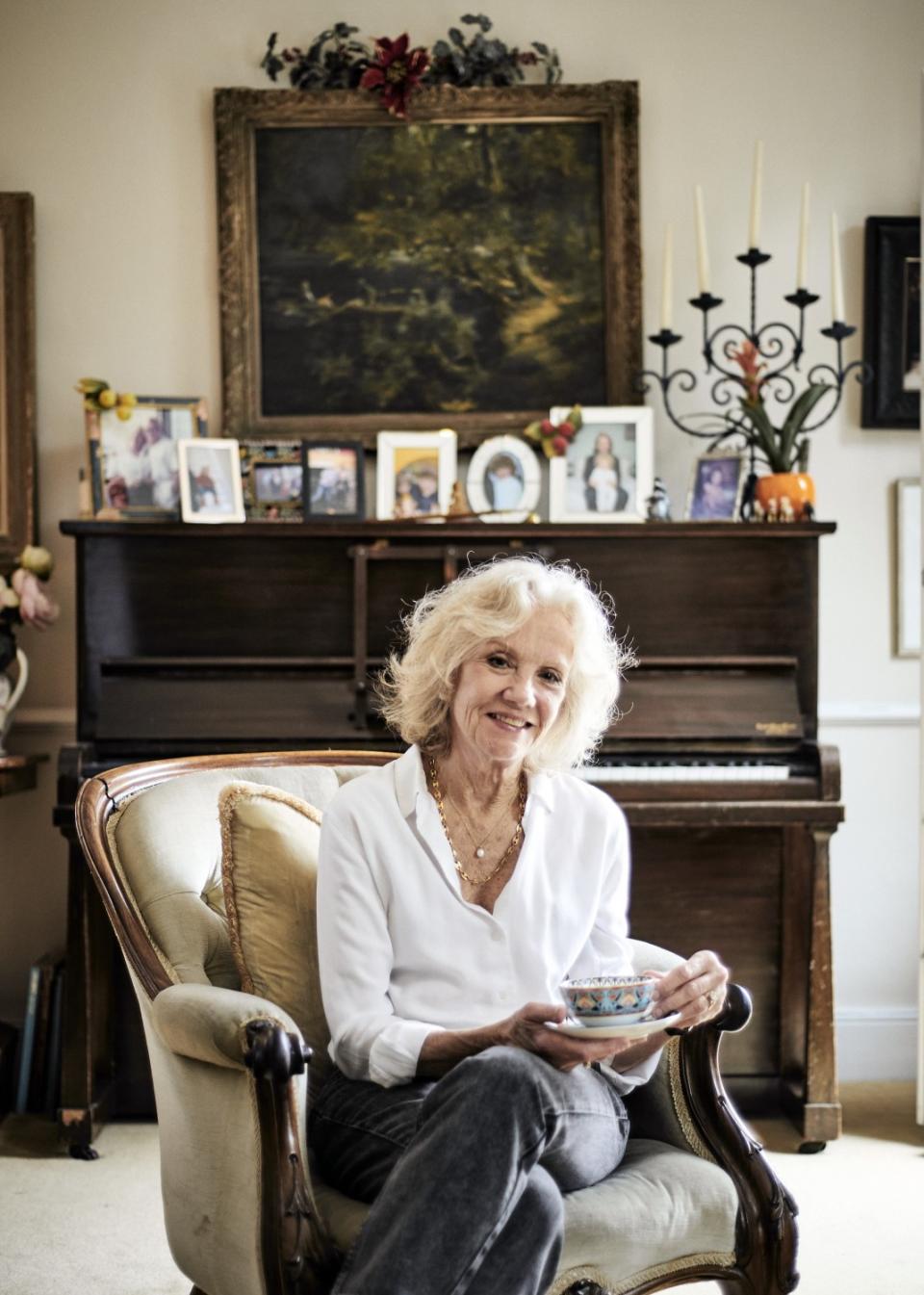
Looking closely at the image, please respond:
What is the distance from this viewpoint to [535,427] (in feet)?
11.9

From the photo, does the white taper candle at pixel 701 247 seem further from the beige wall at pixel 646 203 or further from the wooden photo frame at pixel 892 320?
the wooden photo frame at pixel 892 320

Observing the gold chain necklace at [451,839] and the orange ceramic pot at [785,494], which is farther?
the orange ceramic pot at [785,494]

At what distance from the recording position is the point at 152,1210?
9.23 feet

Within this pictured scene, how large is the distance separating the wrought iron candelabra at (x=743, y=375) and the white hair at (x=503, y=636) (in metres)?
1.61

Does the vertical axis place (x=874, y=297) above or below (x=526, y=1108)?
above

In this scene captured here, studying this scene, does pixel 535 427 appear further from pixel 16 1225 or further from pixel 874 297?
pixel 16 1225

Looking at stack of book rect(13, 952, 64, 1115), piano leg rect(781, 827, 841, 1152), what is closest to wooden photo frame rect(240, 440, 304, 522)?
stack of book rect(13, 952, 64, 1115)

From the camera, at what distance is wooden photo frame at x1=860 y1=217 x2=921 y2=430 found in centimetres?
375

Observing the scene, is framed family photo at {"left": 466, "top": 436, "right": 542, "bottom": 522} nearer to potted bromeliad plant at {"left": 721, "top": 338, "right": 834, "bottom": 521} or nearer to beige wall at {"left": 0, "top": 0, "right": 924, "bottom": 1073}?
beige wall at {"left": 0, "top": 0, "right": 924, "bottom": 1073}

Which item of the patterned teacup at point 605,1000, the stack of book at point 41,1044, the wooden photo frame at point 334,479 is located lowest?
the stack of book at point 41,1044

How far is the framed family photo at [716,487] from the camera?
3.57 m

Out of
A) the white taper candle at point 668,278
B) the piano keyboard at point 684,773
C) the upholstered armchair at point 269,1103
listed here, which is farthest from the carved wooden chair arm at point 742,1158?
the white taper candle at point 668,278

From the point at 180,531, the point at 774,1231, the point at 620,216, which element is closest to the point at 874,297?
the point at 620,216

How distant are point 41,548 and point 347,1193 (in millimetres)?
2318
